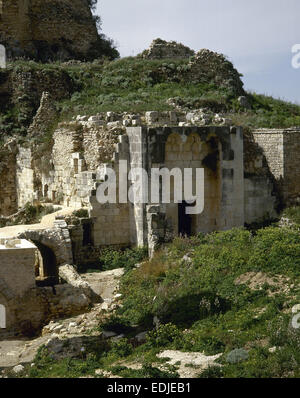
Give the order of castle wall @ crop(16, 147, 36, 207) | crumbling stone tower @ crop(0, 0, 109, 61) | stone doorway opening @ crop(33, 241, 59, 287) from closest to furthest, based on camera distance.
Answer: stone doorway opening @ crop(33, 241, 59, 287), castle wall @ crop(16, 147, 36, 207), crumbling stone tower @ crop(0, 0, 109, 61)

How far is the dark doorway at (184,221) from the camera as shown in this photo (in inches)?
789

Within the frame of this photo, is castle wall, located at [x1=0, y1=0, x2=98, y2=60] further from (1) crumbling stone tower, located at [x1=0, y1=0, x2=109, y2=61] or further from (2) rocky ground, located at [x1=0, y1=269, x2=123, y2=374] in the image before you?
(2) rocky ground, located at [x1=0, y1=269, x2=123, y2=374]

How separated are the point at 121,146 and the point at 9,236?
429cm

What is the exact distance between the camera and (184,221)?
20.3 metres

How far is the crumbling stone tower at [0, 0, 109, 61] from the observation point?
100 feet

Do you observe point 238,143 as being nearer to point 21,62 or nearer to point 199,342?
point 199,342

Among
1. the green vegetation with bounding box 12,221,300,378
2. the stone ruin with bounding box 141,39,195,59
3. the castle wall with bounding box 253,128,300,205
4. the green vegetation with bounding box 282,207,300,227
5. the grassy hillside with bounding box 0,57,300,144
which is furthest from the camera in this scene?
the stone ruin with bounding box 141,39,195,59

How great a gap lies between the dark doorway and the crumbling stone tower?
13.7m

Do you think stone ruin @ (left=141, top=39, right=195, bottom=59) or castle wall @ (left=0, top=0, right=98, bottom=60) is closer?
stone ruin @ (left=141, top=39, right=195, bottom=59)

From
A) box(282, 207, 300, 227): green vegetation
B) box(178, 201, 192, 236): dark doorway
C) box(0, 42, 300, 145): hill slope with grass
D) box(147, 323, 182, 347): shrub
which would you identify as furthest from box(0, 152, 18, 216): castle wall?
box(147, 323, 182, 347): shrub

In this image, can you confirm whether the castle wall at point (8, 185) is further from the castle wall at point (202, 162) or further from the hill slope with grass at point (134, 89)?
the castle wall at point (202, 162)

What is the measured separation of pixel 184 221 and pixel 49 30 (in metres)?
15.3

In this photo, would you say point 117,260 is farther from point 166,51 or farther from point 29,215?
point 166,51
